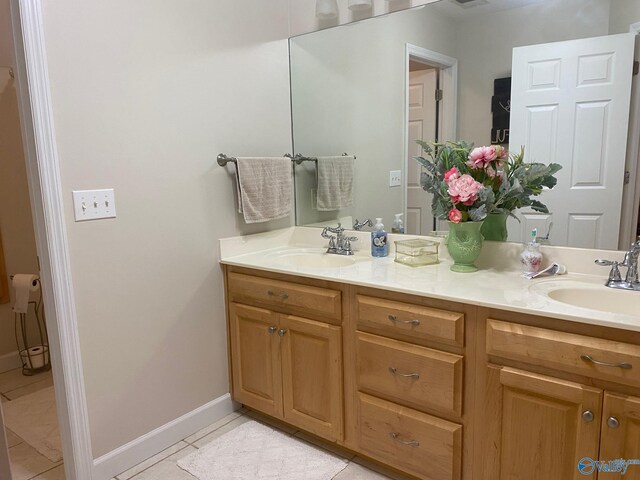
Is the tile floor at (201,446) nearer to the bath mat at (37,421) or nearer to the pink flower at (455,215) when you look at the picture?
the bath mat at (37,421)

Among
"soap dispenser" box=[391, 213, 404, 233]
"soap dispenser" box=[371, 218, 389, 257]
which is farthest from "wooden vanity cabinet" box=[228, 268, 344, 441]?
"soap dispenser" box=[391, 213, 404, 233]

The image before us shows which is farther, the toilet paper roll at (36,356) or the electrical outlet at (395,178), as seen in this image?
the toilet paper roll at (36,356)

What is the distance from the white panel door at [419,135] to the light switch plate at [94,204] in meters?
1.32

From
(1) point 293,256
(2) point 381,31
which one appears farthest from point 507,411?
(2) point 381,31

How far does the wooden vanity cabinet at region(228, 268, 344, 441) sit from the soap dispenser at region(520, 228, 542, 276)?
731 millimetres

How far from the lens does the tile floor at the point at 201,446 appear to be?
6.15 ft

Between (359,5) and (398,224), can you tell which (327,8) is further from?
(398,224)

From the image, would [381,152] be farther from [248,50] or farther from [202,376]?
[202,376]

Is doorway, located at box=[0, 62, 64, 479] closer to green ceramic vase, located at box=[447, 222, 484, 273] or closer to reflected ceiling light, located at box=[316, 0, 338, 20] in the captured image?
reflected ceiling light, located at box=[316, 0, 338, 20]

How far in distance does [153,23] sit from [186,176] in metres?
0.64

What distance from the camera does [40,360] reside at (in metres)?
2.94

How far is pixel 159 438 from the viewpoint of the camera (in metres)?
2.05

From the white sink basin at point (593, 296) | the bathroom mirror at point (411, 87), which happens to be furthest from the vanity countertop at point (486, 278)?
the bathroom mirror at point (411, 87)

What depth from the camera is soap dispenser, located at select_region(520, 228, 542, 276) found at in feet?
5.74
